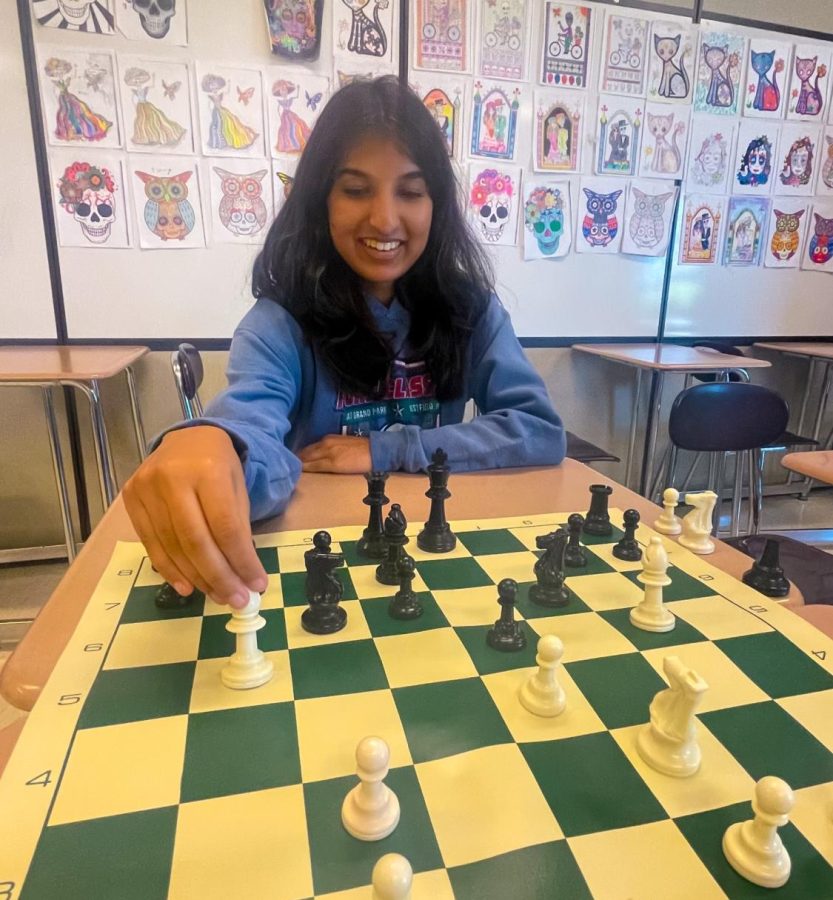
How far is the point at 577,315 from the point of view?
281 centimetres

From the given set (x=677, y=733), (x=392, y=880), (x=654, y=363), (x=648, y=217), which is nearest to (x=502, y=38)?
(x=648, y=217)

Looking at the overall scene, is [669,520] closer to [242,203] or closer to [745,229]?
[242,203]

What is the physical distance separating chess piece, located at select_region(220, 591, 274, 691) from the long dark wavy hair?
741 millimetres

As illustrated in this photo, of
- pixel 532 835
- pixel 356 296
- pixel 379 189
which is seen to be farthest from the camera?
pixel 356 296

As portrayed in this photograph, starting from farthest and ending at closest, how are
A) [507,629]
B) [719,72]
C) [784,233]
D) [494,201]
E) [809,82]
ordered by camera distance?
[784,233], [809,82], [719,72], [494,201], [507,629]

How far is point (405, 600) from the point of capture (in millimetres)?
646

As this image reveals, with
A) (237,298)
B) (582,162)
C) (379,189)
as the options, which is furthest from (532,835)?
(582,162)

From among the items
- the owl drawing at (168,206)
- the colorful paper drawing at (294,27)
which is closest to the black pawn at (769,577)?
the owl drawing at (168,206)

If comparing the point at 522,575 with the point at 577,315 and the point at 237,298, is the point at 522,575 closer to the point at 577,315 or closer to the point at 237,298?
the point at 237,298

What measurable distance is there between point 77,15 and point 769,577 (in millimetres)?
2546

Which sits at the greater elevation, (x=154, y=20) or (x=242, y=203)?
(x=154, y=20)

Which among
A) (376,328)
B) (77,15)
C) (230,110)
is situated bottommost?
(376,328)

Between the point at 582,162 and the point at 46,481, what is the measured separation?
247cm

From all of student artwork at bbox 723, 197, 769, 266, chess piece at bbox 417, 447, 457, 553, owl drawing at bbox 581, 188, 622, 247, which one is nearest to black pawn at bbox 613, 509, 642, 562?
chess piece at bbox 417, 447, 457, 553
